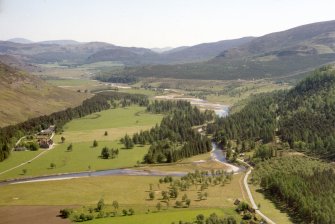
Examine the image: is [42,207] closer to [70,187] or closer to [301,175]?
[70,187]

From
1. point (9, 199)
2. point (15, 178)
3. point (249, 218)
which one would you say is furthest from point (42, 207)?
point (249, 218)

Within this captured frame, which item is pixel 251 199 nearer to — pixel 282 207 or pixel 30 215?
pixel 282 207

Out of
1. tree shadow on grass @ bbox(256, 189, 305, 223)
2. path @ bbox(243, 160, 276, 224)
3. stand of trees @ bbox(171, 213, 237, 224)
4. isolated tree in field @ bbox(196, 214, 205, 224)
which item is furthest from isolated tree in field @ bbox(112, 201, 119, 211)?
tree shadow on grass @ bbox(256, 189, 305, 223)

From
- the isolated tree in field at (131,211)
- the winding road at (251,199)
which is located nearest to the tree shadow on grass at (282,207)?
the winding road at (251,199)

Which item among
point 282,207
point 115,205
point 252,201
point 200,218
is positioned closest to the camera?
point 200,218

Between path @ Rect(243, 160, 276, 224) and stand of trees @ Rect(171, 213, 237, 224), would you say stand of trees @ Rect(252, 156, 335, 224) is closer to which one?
path @ Rect(243, 160, 276, 224)

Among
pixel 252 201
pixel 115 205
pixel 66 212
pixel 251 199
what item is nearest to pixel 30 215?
pixel 66 212
